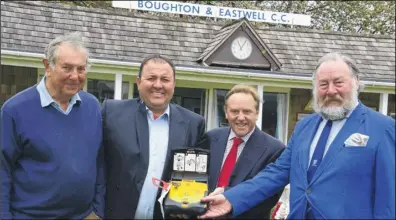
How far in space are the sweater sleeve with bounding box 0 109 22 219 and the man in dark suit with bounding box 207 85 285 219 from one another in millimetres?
1338

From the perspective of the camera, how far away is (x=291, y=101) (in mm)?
12609

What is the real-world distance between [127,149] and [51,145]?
52cm

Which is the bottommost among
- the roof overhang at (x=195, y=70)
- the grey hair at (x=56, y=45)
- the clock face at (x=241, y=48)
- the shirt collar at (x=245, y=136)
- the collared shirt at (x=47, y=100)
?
the shirt collar at (x=245, y=136)

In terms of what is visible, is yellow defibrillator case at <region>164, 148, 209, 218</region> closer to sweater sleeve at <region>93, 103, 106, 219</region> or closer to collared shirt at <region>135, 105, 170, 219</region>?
collared shirt at <region>135, 105, 170, 219</region>

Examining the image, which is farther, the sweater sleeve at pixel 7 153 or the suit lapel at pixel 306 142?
the suit lapel at pixel 306 142

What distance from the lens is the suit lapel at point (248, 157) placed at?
12.1 feet

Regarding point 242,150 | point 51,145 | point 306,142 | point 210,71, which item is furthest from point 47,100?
point 210,71

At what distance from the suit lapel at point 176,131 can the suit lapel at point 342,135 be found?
0.91 metres

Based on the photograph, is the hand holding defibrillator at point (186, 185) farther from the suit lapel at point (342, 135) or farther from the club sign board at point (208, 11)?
the club sign board at point (208, 11)

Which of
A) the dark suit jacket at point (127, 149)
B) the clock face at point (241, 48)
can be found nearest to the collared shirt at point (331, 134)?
the dark suit jacket at point (127, 149)

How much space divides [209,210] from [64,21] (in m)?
8.96

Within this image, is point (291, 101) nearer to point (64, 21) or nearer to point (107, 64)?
point (107, 64)

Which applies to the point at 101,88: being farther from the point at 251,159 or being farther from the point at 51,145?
the point at 51,145

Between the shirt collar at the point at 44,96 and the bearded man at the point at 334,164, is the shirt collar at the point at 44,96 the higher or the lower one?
the higher one
